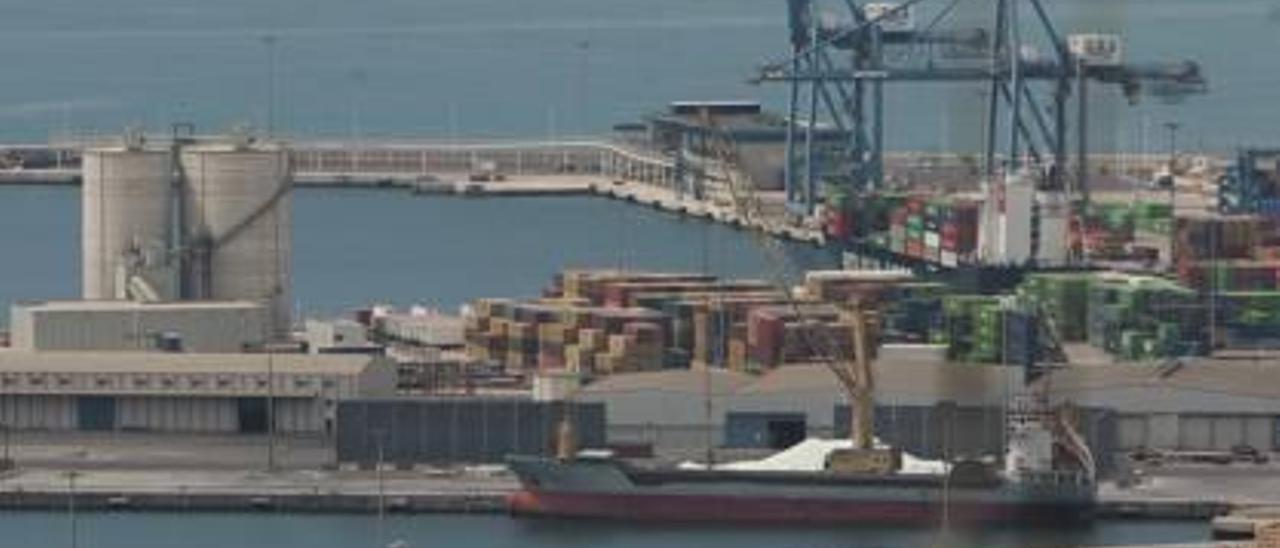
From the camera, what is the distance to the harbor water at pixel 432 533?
22.6 metres

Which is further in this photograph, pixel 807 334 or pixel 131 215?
pixel 131 215

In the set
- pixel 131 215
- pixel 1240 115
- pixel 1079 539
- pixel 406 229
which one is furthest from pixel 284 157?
pixel 1240 115

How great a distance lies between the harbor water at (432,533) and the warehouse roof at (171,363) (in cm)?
219

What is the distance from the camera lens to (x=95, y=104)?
6656cm

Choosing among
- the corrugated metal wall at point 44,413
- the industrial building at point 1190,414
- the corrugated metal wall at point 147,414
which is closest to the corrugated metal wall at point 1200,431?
the industrial building at point 1190,414

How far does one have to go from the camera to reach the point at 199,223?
30031 mm

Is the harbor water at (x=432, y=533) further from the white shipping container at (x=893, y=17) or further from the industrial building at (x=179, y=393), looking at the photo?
the white shipping container at (x=893, y=17)

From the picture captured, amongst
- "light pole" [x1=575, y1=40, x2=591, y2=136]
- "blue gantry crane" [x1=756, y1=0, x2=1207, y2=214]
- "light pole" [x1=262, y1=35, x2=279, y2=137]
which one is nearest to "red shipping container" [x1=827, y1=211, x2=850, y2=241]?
"blue gantry crane" [x1=756, y1=0, x2=1207, y2=214]

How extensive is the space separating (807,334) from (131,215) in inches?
177

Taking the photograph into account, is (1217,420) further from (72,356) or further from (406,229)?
(406,229)

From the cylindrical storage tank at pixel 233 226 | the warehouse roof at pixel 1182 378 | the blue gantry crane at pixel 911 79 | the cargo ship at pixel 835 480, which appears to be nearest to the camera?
the cargo ship at pixel 835 480

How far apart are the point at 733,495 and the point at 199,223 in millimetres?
6818

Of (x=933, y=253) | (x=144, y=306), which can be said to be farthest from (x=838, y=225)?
(x=144, y=306)

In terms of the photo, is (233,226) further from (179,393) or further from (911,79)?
(911,79)
